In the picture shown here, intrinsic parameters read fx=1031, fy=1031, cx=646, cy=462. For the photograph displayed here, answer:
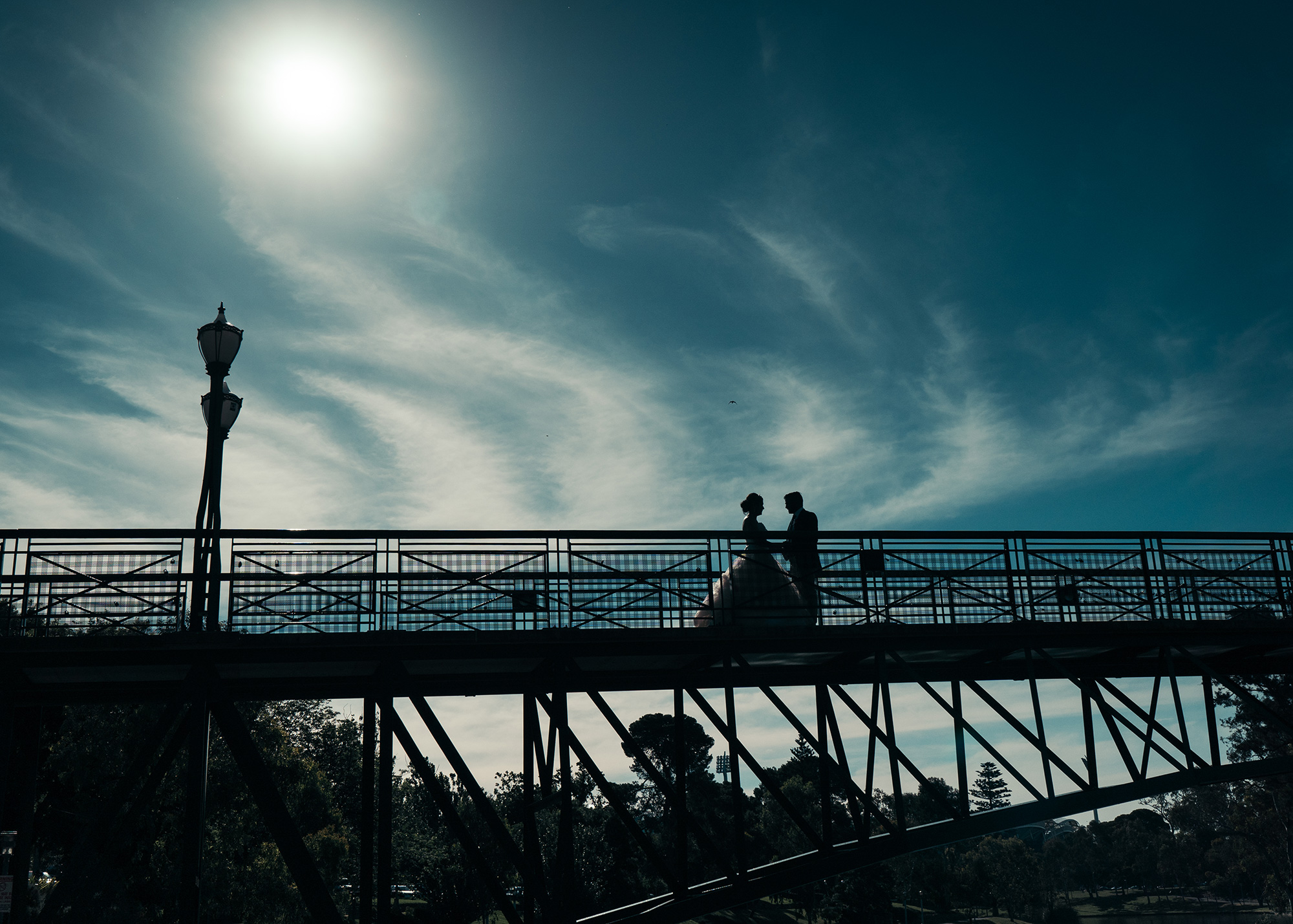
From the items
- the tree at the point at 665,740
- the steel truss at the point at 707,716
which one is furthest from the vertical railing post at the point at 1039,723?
the tree at the point at 665,740

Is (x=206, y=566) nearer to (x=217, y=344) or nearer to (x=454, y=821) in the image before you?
(x=217, y=344)

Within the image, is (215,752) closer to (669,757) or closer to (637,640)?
(637,640)

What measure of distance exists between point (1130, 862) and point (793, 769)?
65.1 metres

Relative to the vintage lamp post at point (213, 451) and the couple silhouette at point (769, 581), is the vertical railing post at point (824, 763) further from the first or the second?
the vintage lamp post at point (213, 451)

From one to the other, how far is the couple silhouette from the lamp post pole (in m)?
7.36

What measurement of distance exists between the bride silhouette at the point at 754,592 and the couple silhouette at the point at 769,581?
1cm

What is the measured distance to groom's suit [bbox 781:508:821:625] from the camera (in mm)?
17062

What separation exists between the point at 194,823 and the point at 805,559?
32.5ft

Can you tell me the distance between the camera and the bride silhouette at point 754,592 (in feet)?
55.2

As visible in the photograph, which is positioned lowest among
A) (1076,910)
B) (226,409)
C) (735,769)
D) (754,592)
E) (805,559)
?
(1076,910)

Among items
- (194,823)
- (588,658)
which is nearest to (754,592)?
(588,658)

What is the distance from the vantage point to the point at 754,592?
1698 centimetres

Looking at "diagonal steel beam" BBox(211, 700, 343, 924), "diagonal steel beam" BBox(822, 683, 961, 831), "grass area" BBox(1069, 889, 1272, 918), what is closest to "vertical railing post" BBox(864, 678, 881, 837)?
"diagonal steel beam" BBox(822, 683, 961, 831)

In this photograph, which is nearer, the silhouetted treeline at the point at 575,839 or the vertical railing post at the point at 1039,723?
the vertical railing post at the point at 1039,723
